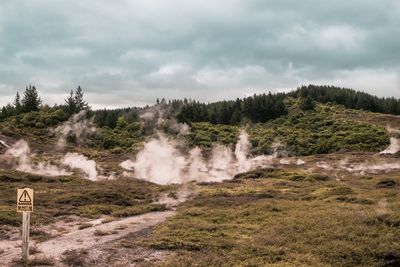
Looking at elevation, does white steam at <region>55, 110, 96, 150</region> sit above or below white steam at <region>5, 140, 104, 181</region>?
above

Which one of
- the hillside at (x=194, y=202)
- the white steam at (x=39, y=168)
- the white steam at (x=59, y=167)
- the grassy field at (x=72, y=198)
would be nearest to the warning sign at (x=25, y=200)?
the hillside at (x=194, y=202)

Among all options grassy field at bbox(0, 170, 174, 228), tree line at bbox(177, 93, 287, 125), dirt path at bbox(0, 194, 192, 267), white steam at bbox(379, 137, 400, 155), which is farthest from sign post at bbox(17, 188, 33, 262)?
tree line at bbox(177, 93, 287, 125)

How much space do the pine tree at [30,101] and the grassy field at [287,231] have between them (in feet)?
318

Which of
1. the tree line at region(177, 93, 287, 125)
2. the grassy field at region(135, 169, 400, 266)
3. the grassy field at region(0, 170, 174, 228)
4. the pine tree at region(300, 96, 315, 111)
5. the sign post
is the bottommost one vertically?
the grassy field at region(0, 170, 174, 228)

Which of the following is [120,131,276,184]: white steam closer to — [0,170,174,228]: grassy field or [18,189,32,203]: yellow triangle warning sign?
[0,170,174,228]: grassy field

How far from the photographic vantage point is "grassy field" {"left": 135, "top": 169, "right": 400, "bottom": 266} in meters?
21.7

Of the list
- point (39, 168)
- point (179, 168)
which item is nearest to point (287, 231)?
point (39, 168)

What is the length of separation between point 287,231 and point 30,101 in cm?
11391

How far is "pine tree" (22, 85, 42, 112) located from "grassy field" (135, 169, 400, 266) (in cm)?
9690

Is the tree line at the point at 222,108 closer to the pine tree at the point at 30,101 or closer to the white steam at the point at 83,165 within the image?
the pine tree at the point at 30,101

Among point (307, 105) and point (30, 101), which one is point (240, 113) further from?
point (30, 101)

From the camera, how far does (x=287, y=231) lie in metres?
26.4

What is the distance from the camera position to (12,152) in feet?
283

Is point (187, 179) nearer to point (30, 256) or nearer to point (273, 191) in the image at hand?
→ point (273, 191)
